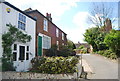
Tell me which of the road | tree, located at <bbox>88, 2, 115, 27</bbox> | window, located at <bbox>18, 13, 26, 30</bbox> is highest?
tree, located at <bbox>88, 2, 115, 27</bbox>

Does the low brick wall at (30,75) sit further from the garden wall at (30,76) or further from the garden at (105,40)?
the garden at (105,40)

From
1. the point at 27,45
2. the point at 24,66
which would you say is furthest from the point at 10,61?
the point at 27,45

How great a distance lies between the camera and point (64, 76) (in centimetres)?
752

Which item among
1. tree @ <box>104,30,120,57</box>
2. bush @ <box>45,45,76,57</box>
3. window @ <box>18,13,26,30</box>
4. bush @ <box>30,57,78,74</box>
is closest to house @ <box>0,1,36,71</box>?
window @ <box>18,13,26,30</box>

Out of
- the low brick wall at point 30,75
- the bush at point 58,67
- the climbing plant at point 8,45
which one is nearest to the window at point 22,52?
the climbing plant at point 8,45

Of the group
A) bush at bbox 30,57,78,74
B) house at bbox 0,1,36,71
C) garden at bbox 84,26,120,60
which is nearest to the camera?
bush at bbox 30,57,78,74

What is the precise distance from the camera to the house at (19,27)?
27.0 feet

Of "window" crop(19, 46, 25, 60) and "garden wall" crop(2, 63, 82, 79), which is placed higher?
"window" crop(19, 46, 25, 60)

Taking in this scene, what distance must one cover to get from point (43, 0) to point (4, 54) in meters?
5.45

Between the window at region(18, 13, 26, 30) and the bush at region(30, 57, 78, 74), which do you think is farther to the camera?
the window at region(18, 13, 26, 30)

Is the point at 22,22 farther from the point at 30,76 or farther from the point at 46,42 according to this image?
the point at 46,42

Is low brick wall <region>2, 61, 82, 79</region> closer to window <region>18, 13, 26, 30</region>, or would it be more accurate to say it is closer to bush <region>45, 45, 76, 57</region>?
window <region>18, 13, 26, 30</region>

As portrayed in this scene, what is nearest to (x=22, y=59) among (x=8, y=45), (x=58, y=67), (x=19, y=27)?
(x=8, y=45)

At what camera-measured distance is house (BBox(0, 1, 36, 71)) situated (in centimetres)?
823
